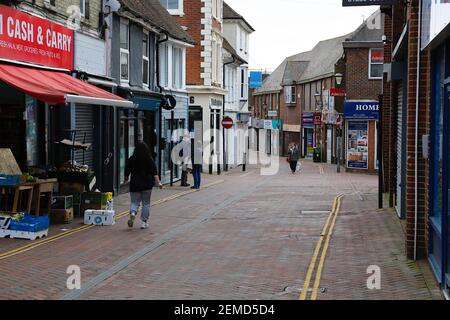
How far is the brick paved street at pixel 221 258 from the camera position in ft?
29.4

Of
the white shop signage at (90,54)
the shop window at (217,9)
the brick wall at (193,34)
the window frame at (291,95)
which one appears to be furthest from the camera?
the window frame at (291,95)

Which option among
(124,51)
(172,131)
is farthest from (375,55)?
(124,51)

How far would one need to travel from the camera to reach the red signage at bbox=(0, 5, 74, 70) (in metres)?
14.3

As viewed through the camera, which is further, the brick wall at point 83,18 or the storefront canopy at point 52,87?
the brick wall at point 83,18

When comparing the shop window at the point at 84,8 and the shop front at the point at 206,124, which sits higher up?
the shop window at the point at 84,8

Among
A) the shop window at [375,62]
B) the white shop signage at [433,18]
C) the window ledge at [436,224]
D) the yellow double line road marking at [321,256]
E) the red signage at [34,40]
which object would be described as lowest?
the yellow double line road marking at [321,256]

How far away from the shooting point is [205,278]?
9.73 meters

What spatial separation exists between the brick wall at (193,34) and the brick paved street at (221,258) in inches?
792

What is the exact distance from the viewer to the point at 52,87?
45.7 feet

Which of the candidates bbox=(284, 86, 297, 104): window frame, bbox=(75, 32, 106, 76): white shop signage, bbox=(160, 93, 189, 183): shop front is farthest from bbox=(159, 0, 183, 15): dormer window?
bbox=(284, 86, 297, 104): window frame

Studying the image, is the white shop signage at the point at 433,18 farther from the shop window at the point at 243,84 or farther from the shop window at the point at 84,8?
the shop window at the point at 243,84

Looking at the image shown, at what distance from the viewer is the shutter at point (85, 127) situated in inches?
746

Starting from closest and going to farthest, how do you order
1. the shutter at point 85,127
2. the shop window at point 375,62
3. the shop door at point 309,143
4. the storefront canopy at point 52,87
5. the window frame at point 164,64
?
the storefront canopy at point 52,87
the shutter at point 85,127
the window frame at point 164,64
the shop window at point 375,62
the shop door at point 309,143

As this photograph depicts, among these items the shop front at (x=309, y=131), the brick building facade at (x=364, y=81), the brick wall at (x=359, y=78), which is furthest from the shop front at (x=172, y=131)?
the shop front at (x=309, y=131)
